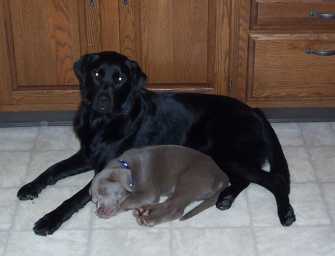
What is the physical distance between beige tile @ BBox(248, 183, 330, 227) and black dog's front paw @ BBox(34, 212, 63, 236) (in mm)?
703

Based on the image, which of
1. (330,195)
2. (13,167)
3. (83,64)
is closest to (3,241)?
(13,167)

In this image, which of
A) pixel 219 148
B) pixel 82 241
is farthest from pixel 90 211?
pixel 219 148

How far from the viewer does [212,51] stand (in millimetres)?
2850

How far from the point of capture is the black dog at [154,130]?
2.44 meters

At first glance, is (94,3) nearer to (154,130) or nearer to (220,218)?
(154,130)

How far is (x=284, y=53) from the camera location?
2.84 metres

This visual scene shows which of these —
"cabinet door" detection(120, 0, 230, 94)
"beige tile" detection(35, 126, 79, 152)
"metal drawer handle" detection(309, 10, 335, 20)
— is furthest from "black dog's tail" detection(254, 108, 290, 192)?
"beige tile" detection(35, 126, 79, 152)

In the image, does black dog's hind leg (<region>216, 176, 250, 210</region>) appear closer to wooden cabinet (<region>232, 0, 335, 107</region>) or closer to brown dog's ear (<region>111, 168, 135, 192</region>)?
brown dog's ear (<region>111, 168, 135, 192</region>)

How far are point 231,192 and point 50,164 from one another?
796mm

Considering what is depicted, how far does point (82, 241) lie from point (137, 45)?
95 centimetres

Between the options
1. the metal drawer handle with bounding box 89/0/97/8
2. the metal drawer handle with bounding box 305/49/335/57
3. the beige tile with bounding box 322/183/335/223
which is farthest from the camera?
the metal drawer handle with bounding box 305/49/335/57

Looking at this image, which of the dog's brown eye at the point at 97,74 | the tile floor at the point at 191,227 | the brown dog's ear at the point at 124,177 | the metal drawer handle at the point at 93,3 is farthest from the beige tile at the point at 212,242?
the metal drawer handle at the point at 93,3

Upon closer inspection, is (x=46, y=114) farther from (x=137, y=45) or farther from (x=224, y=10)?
(x=224, y=10)

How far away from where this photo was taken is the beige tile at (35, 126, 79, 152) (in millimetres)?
2887
